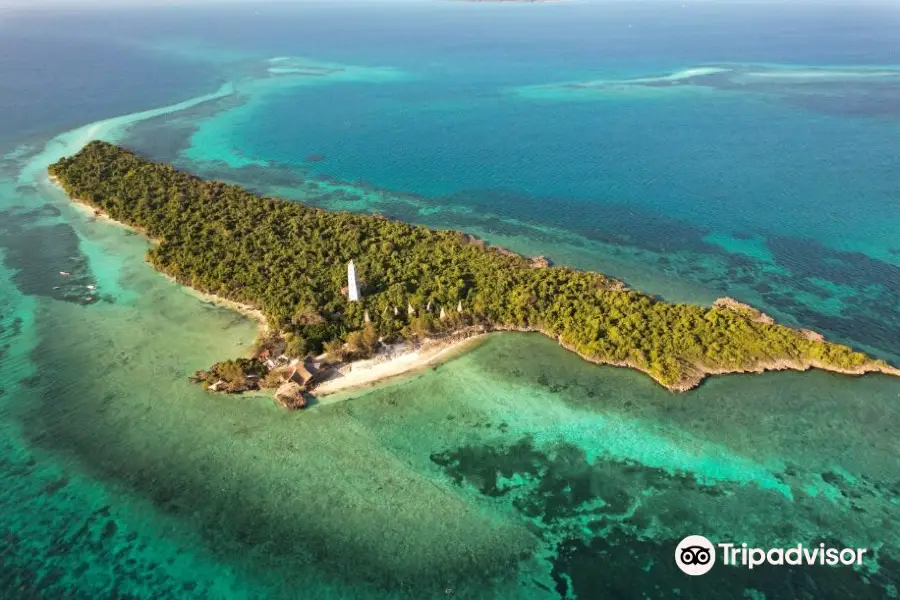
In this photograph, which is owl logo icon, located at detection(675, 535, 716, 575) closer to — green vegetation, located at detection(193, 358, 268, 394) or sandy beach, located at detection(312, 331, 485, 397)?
sandy beach, located at detection(312, 331, 485, 397)

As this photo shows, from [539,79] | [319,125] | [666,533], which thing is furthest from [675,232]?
[539,79]

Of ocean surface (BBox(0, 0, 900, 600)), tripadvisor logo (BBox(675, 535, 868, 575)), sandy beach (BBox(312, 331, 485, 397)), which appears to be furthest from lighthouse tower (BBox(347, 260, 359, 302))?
tripadvisor logo (BBox(675, 535, 868, 575))

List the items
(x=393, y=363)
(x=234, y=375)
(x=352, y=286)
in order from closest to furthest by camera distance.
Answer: (x=234, y=375) → (x=393, y=363) → (x=352, y=286)

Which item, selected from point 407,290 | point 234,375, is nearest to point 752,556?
point 407,290

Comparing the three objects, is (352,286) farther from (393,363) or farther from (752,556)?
(752,556)

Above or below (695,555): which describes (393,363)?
above

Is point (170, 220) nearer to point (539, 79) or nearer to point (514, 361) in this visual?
point (514, 361)

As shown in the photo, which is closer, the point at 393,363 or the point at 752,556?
the point at 752,556

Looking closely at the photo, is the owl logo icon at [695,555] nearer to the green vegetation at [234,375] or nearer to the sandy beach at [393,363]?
the sandy beach at [393,363]
